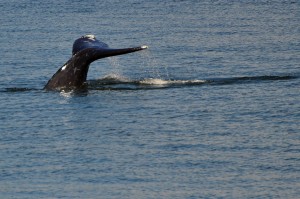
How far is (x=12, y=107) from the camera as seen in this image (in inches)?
936

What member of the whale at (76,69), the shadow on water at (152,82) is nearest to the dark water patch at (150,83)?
the shadow on water at (152,82)

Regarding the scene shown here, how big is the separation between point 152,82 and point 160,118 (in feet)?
13.9

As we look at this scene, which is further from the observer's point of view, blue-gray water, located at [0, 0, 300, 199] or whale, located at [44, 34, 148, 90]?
whale, located at [44, 34, 148, 90]

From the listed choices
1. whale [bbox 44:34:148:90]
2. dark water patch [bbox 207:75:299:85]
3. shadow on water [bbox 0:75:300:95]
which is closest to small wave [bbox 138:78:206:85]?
shadow on water [bbox 0:75:300:95]

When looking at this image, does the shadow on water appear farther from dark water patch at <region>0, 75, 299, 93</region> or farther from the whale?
the whale

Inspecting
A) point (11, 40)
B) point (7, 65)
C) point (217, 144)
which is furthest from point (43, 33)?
point (217, 144)

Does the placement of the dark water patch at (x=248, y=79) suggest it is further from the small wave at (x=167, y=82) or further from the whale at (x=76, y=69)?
the whale at (x=76, y=69)

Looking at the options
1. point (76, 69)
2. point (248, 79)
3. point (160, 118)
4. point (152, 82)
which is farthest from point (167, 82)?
point (160, 118)

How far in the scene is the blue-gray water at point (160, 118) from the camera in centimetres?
1762

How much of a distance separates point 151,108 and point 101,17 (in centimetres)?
2178

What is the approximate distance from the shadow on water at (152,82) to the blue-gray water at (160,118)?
3cm

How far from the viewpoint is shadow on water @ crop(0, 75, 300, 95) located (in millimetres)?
25641

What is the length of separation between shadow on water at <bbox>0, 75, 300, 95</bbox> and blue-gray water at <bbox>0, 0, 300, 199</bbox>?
0.03m

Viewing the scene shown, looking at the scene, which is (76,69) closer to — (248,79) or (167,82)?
(167,82)
